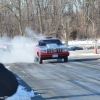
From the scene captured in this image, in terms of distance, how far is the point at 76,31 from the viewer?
67375 millimetres

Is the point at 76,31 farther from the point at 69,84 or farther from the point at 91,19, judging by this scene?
the point at 69,84

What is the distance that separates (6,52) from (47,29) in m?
36.8

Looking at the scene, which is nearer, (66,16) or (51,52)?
(51,52)

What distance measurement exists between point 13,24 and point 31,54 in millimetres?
46909

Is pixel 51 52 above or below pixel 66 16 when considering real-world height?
below

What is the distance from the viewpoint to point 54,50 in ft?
69.4

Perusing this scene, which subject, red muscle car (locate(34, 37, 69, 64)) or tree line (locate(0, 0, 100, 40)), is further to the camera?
tree line (locate(0, 0, 100, 40))

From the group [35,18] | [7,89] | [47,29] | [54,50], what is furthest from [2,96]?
[35,18]

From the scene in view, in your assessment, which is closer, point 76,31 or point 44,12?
point 76,31

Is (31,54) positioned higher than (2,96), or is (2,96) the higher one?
(2,96)

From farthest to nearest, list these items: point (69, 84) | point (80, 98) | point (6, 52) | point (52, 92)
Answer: point (6, 52) → point (69, 84) → point (52, 92) → point (80, 98)

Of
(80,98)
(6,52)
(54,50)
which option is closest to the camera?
(80,98)

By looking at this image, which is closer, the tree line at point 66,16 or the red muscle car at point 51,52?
the red muscle car at point 51,52

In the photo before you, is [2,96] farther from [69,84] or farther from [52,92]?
[69,84]
